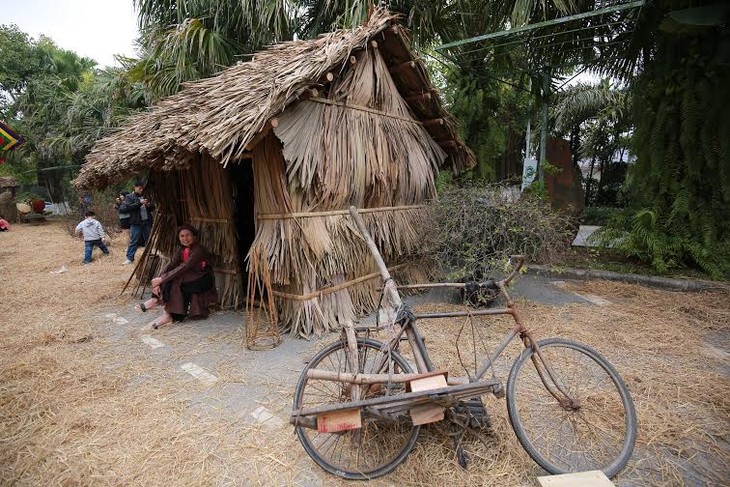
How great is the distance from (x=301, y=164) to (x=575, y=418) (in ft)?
10.9

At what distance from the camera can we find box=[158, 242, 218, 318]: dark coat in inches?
178

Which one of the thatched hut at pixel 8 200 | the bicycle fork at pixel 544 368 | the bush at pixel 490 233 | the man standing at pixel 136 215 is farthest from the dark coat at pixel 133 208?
the thatched hut at pixel 8 200

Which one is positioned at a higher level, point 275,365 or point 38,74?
point 38,74

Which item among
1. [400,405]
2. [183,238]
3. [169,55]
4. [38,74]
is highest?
[38,74]

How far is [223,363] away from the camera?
3.60 meters

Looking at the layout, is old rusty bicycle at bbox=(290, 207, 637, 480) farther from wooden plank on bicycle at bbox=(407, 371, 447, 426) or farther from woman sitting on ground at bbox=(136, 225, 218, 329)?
woman sitting on ground at bbox=(136, 225, 218, 329)

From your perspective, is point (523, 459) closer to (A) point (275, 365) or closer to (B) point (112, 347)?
(A) point (275, 365)

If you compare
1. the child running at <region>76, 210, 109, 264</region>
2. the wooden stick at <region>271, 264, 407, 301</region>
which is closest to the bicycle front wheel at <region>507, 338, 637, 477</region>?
the wooden stick at <region>271, 264, 407, 301</region>

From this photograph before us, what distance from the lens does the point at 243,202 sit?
5.78 metres

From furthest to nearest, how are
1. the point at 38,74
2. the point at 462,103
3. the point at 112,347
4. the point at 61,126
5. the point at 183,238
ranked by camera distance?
the point at 38,74 < the point at 61,126 < the point at 462,103 < the point at 183,238 < the point at 112,347

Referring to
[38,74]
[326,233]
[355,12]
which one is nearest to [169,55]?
[355,12]

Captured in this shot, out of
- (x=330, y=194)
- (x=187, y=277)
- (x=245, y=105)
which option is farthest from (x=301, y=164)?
(x=187, y=277)

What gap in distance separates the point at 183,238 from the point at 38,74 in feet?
63.8

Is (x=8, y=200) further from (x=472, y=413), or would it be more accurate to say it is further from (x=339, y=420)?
(x=472, y=413)
